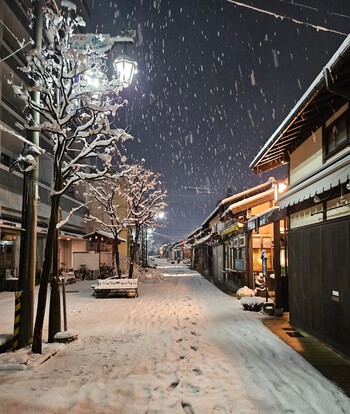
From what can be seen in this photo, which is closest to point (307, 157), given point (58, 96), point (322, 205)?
point (322, 205)

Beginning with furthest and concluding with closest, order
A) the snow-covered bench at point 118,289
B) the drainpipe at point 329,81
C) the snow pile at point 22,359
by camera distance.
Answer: the snow-covered bench at point 118,289
the snow pile at point 22,359
the drainpipe at point 329,81

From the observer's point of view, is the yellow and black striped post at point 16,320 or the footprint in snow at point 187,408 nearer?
the footprint in snow at point 187,408

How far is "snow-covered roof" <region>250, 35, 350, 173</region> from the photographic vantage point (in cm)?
637

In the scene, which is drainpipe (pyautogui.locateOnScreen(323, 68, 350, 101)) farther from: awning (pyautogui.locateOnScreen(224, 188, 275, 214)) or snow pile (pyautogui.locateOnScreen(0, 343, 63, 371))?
awning (pyautogui.locateOnScreen(224, 188, 275, 214))

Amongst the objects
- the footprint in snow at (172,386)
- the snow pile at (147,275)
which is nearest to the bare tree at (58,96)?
the footprint in snow at (172,386)

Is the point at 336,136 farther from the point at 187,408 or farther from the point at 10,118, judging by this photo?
the point at 10,118

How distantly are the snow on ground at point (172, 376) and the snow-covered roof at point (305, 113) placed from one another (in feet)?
16.3

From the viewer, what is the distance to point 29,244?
8.59 metres

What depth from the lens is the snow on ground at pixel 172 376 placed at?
5180 mm

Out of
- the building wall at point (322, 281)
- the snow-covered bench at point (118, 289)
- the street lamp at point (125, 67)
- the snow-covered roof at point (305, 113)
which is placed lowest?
the snow-covered bench at point (118, 289)

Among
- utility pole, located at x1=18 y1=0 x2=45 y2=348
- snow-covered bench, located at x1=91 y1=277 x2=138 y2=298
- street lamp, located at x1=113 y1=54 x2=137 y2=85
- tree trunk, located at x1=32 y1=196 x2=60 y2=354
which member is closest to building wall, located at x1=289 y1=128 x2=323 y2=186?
street lamp, located at x1=113 y1=54 x2=137 y2=85

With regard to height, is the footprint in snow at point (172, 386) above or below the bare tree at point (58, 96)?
below

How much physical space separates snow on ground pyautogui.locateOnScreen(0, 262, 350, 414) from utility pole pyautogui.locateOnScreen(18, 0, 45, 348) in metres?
0.89

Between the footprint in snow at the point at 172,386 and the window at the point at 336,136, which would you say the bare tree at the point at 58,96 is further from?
the window at the point at 336,136
